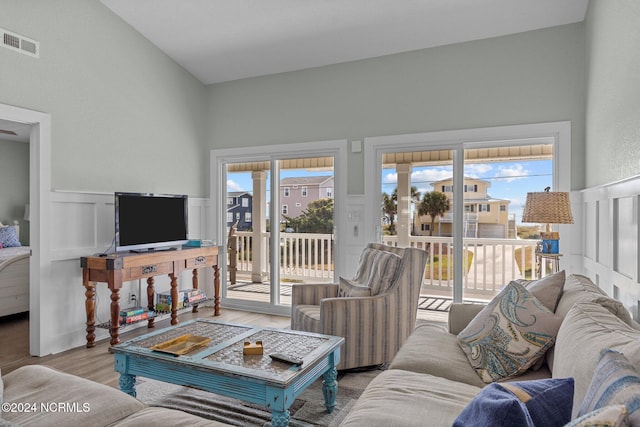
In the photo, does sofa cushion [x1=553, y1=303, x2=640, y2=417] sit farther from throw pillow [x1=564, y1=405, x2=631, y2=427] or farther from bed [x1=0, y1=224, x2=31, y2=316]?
bed [x1=0, y1=224, x2=31, y2=316]

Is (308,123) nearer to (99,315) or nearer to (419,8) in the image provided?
(419,8)

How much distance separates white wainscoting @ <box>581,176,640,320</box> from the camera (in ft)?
6.39

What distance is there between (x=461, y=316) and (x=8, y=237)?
624cm

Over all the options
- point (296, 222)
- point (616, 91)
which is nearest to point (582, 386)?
point (616, 91)

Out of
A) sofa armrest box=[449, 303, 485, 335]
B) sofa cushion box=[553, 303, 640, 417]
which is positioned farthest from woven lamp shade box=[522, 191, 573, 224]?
sofa cushion box=[553, 303, 640, 417]

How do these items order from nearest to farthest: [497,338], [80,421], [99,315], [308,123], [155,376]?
[80,421] < [497,338] < [155,376] < [99,315] < [308,123]

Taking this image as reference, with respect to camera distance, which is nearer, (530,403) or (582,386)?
(530,403)

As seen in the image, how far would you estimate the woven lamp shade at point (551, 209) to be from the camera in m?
2.99

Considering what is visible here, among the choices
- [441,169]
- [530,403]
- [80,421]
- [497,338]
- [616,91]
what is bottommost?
[80,421]

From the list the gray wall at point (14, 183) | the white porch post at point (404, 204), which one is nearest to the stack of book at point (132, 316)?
the white porch post at point (404, 204)

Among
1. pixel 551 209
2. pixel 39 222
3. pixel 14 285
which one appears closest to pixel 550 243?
pixel 551 209

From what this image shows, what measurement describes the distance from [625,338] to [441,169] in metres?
3.04

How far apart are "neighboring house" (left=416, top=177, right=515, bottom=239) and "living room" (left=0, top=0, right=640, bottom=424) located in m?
0.56

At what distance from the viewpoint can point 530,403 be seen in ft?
3.17
